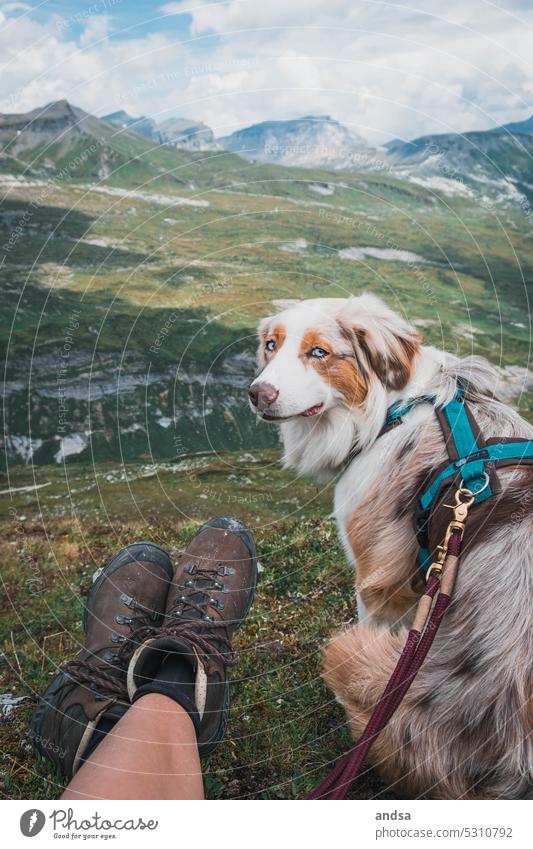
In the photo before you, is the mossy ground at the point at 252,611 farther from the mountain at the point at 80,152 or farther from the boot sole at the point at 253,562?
the mountain at the point at 80,152

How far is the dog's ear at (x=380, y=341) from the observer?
10.7 ft

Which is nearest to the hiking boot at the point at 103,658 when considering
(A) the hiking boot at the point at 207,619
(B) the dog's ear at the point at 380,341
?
(A) the hiking boot at the point at 207,619

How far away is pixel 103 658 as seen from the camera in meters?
3.22

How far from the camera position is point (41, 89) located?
483 cm

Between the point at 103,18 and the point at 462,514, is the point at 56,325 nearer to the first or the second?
the point at 103,18

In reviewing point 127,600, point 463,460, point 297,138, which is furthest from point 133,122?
point 463,460

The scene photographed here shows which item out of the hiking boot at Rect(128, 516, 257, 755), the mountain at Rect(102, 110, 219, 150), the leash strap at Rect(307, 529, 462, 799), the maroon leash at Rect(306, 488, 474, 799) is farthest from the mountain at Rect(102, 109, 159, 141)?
the leash strap at Rect(307, 529, 462, 799)

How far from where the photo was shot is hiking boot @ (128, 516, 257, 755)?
2.85 metres

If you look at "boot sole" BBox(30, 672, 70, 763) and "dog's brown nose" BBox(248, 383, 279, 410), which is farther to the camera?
"dog's brown nose" BBox(248, 383, 279, 410)

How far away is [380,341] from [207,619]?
1712mm

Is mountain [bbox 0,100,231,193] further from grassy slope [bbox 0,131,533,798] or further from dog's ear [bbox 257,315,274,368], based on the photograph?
dog's ear [bbox 257,315,274,368]

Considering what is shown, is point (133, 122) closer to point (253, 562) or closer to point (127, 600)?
point (253, 562)

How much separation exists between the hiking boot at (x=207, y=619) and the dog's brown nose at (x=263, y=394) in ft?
3.45

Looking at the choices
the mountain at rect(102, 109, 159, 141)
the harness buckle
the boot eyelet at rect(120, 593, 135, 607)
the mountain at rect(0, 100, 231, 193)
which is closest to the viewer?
the harness buckle
